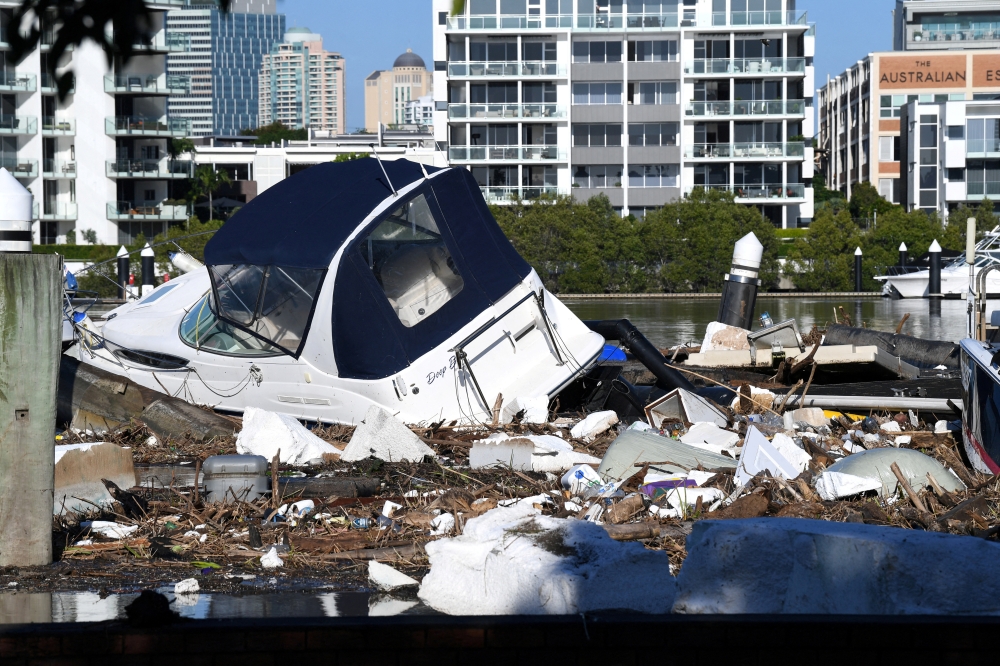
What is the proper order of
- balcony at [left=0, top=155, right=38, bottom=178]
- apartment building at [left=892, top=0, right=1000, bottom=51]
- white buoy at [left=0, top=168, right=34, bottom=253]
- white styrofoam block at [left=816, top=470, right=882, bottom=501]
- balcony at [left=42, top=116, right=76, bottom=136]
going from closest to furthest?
white buoy at [left=0, top=168, right=34, bottom=253] → white styrofoam block at [left=816, top=470, right=882, bottom=501] → balcony at [left=0, top=155, right=38, bottom=178] → balcony at [left=42, top=116, right=76, bottom=136] → apartment building at [left=892, top=0, right=1000, bottom=51]

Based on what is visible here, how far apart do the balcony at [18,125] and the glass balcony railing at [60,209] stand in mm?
4529

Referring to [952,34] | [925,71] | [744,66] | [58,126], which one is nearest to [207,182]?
[58,126]

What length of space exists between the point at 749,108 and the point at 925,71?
36.9 m

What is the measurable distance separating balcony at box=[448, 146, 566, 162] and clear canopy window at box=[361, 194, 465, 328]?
2111 inches

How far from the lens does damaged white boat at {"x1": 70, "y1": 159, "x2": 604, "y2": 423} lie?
38.2ft

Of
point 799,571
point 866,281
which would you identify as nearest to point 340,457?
point 799,571

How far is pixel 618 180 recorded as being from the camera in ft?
221

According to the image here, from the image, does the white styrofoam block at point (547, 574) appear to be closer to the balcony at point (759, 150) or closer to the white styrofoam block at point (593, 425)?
the white styrofoam block at point (593, 425)

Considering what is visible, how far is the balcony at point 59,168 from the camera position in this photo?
66188mm

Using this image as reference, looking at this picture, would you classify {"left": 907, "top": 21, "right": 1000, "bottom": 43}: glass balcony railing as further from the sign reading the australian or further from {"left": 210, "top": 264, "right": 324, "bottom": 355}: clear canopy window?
{"left": 210, "top": 264, "right": 324, "bottom": 355}: clear canopy window

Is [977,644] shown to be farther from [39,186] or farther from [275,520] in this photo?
[39,186]

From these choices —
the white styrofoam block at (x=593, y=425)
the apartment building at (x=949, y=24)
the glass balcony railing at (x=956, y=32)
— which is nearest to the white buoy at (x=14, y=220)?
the white styrofoam block at (x=593, y=425)

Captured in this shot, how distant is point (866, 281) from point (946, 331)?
72.8 ft

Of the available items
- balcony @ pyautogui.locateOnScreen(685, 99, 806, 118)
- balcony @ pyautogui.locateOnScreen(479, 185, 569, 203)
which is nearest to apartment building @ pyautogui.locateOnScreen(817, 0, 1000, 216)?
balcony @ pyautogui.locateOnScreen(685, 99, 806, 118)
